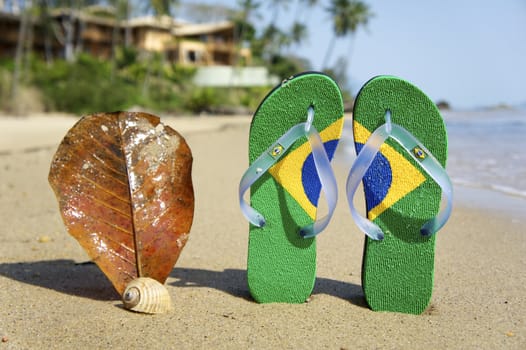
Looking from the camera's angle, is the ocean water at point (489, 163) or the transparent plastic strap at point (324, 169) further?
the ocean water at point (489, 163)

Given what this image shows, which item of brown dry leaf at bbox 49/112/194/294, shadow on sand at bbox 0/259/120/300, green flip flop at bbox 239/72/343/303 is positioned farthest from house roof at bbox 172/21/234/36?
green flip flop at bbox 239/72/343/303

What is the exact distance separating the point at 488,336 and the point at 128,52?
34.8 m

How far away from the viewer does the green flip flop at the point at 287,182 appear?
2.64 metres

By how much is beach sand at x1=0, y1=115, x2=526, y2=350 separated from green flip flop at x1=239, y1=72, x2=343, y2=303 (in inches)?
5.7

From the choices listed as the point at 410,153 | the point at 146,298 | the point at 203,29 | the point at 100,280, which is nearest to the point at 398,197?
the point at 410,153

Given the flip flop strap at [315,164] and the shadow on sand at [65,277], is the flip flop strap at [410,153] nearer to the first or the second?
the flip flop strap at [315,164]

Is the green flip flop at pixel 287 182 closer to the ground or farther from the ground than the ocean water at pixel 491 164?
farther from the ground

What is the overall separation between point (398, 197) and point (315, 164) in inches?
17.6

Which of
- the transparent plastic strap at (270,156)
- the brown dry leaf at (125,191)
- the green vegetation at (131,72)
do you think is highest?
the transparent plastic strap at (270,156)

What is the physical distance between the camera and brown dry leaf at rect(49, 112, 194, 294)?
2.70m

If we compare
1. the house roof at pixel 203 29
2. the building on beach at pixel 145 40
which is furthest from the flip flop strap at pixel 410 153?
the house roof at pixel 203 29

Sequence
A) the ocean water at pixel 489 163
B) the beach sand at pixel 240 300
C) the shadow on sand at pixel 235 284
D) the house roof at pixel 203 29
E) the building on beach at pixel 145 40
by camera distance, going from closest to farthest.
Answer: the beach sand at pixel 240 300, the shadow on sand at pixel 235 284, the ocean water at pixel 489 163, the building on beach at pixel 145 40, the house roof at pixel 203 29

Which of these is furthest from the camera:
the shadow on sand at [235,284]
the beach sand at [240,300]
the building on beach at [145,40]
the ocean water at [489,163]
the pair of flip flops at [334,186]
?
the building on beach at [145,40]

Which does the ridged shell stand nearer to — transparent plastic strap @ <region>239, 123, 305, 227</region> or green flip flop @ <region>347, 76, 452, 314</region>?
transparent plastic strap @ <region>239, 123, 305, 227</region>
